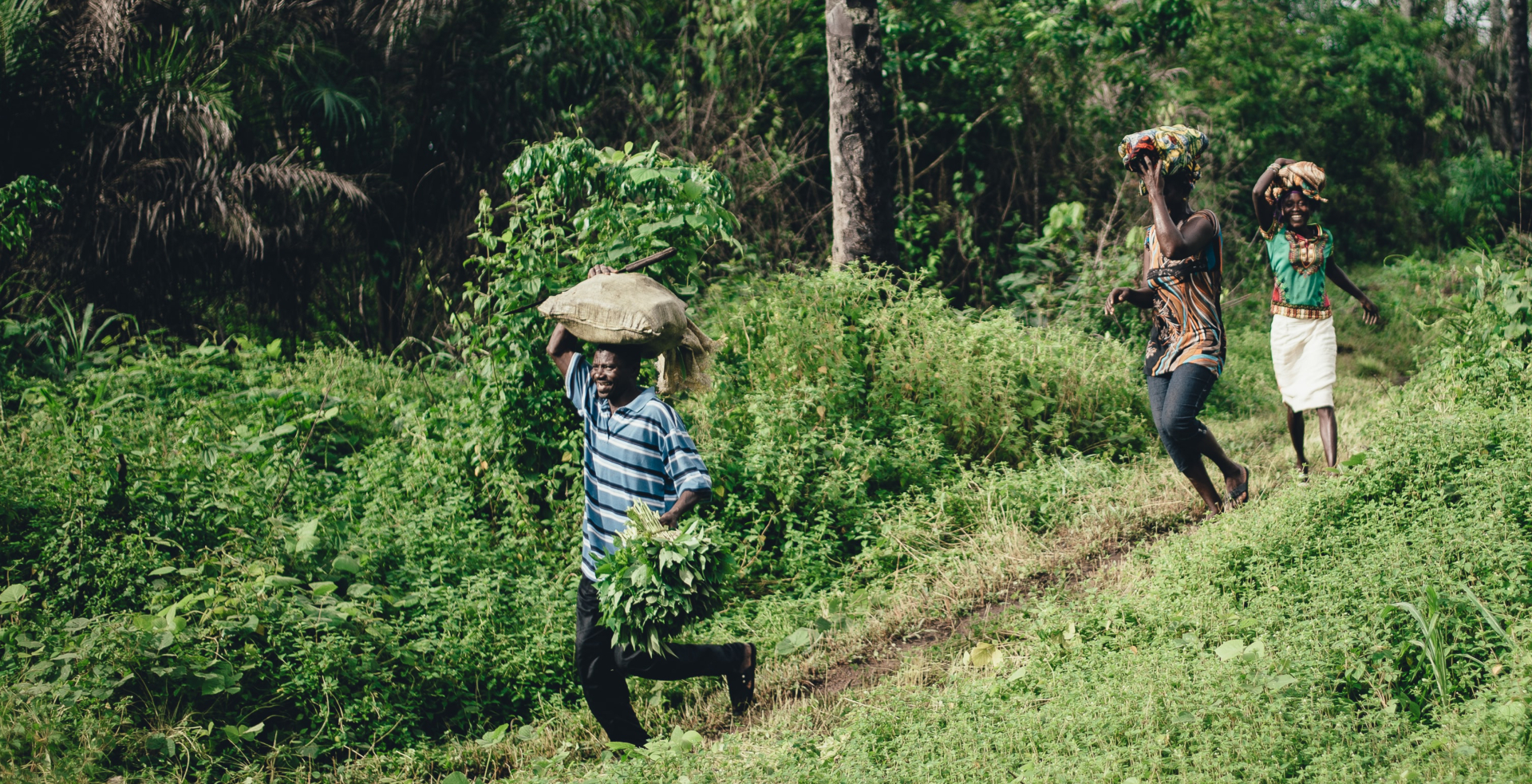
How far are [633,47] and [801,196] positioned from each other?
86.8 inches

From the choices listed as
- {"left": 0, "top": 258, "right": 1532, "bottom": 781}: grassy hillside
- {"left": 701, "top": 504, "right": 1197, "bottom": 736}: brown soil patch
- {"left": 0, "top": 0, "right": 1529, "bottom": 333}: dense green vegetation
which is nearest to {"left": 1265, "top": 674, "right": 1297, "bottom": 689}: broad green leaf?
{"left": 0, "top": 258, "right": 1532, "bottom": 781}: grassy hillside

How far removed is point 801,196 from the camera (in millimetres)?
10922

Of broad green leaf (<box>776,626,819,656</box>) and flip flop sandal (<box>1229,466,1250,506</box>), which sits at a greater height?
flip flop sandal (<box>1229,466,1250,506</box>)

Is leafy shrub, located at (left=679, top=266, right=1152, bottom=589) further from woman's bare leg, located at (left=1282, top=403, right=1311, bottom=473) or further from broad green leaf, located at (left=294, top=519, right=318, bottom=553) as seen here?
broad green leaf, located at (left=294, top=519, right=318, bottom=553)

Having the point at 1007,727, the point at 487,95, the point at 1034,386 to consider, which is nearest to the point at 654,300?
the point at 1007,727

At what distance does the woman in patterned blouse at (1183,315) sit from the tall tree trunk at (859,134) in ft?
10.6

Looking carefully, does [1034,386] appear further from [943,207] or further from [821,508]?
[943,207]

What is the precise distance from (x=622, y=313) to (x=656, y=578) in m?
1.06

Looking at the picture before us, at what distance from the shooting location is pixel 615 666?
4.33 metres

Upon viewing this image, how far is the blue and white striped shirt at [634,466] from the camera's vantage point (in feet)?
13.7

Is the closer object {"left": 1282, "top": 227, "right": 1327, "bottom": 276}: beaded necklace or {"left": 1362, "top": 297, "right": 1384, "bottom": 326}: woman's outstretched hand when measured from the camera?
{"left": 1282, "top": 227, "right": 1327, "bottom": 276}: beaded necklace

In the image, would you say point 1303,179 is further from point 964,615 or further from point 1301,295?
point 964,615

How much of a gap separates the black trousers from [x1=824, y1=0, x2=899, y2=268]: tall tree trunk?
4.69m

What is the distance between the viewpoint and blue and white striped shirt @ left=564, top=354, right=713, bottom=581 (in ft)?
13.7
